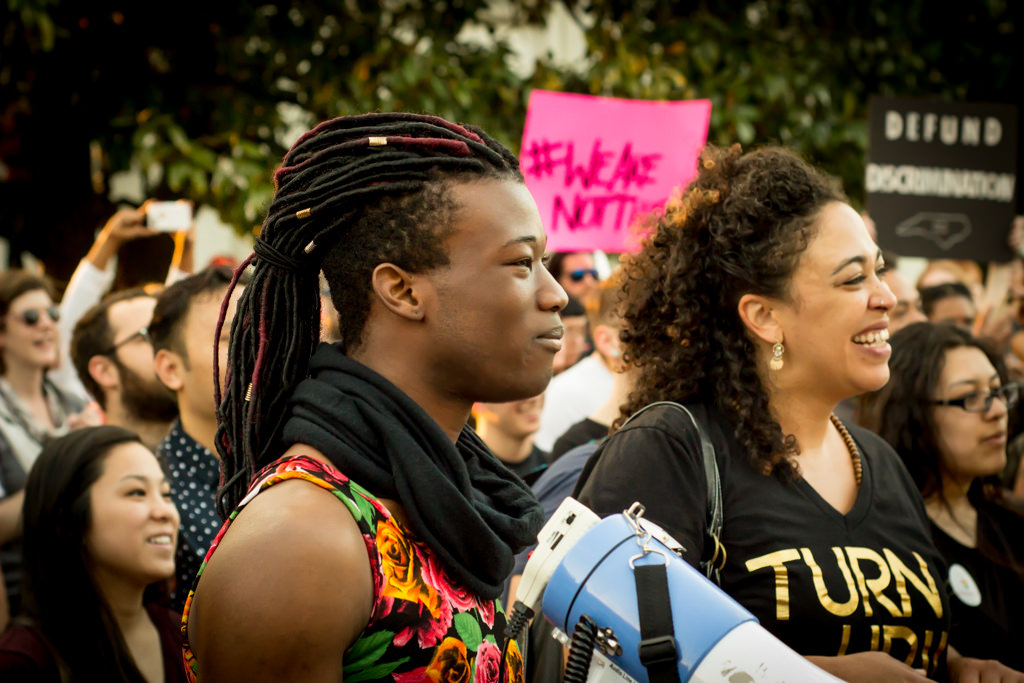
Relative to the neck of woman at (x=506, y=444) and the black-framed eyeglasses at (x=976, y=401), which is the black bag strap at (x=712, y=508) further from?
the neck of woman at (x=506, y=444)

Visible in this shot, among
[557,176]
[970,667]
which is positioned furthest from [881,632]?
[557,176]

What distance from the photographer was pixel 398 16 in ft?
24.8

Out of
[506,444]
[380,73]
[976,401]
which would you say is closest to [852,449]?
[976,401]

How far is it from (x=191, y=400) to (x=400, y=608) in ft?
6.95

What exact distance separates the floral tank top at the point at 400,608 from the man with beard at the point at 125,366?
102 inches

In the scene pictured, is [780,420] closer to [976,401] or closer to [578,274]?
[976,401]

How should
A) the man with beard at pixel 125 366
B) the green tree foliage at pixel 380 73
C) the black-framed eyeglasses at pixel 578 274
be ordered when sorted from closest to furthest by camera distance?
the man with beard at pixel 125 366 < the black-framed eyeglasses at pixel 578 274 < the green tree foliage at pixel 380 73

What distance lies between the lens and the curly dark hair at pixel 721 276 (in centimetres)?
245

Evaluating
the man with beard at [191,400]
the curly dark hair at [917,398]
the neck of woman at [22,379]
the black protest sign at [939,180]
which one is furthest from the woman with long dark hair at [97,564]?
the black protest sign at [939,180]

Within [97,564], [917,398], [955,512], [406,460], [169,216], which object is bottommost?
[97,564]

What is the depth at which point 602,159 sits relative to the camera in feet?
18.0

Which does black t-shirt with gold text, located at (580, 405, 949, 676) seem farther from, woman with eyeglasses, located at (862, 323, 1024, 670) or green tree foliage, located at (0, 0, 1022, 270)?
green tree foliage, located at (0, 0, 1022, 270)

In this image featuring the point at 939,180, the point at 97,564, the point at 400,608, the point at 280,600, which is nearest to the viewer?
the point at 280,600

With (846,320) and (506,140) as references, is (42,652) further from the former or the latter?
(506,140)
